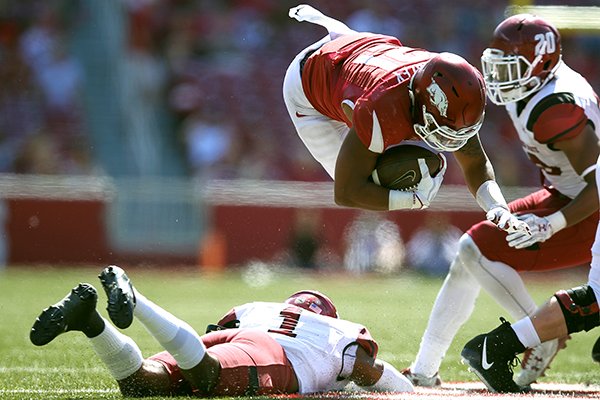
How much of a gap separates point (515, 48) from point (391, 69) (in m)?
0.80

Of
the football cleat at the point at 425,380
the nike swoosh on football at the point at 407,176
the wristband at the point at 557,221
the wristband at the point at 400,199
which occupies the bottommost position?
the football cleat at the point at 425,380

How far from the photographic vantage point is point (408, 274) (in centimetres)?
1228

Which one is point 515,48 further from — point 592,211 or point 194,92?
point 194,92

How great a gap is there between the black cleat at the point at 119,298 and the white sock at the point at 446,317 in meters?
1.73

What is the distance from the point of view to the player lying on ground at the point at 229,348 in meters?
3.76

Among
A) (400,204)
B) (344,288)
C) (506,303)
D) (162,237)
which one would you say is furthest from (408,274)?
(400,204)

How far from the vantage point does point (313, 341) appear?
405cm

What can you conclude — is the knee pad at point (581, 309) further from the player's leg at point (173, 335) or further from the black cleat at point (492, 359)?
the player's leg at point (173, 335)

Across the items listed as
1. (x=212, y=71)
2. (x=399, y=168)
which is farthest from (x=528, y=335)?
(x=212, y=71)

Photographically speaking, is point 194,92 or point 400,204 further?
point 194,92

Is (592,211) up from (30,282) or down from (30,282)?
up

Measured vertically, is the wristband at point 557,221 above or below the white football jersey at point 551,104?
below

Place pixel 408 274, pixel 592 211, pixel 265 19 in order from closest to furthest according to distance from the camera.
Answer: pixel 592 211 < pixel 408 274 < pixel 265 19

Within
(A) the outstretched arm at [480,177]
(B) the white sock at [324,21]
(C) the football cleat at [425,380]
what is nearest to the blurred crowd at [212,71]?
(B) the white sock at [324,21]
